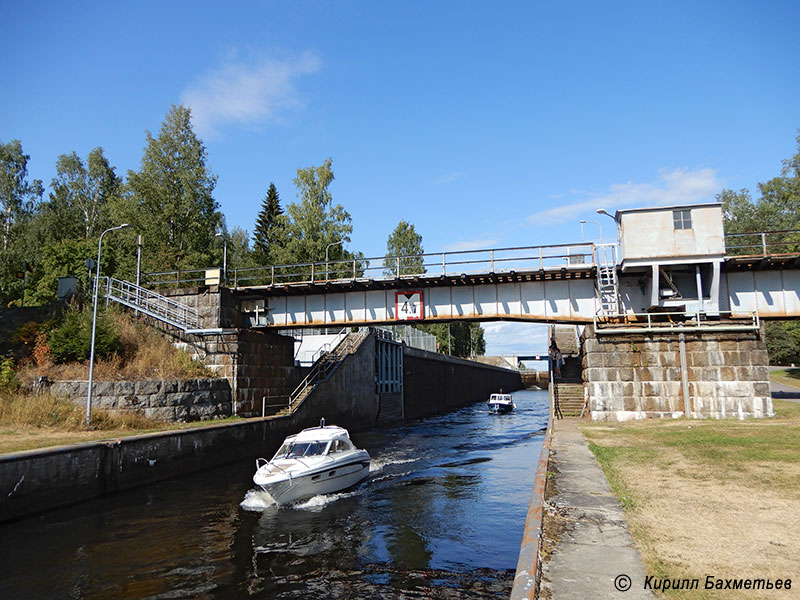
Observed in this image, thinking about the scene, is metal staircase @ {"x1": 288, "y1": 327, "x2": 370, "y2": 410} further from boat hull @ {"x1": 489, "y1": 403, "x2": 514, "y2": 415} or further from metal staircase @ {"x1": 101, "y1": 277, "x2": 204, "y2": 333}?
boat hull @ {"x1": 489, "y1": 403, "x2": 514, "y2": 415}

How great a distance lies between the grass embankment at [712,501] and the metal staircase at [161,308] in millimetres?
25015

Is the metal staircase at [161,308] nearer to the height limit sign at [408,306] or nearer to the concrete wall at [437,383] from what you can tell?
the height limit sign at [408,306]

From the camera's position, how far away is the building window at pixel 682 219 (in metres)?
27.6

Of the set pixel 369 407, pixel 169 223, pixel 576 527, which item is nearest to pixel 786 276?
pixel 576 527

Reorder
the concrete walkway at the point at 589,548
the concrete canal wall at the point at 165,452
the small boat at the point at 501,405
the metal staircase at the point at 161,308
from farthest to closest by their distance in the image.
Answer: the small boat at the point at 501,405 < the metal staircase at the point at 161,308 < the concrete canal wall at the point at 165,452 < the concrete walkway at the point at 589,548

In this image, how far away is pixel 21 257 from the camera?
55.6m

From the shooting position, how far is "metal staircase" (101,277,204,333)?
33250 millimetres

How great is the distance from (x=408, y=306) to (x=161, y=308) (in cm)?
1608

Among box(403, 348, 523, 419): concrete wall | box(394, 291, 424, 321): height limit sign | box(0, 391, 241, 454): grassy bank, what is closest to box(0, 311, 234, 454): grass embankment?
box(0, 391, 241, 454): grassy bank

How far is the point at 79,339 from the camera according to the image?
91.5 ft

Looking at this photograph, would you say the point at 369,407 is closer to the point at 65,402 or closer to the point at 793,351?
the point at 65,402

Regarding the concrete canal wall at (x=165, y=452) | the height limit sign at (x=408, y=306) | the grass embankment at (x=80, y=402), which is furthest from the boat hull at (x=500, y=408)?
the grass embankment at (x=80, y=402)

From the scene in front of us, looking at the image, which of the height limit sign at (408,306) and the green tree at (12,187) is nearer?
the height limit sign at (408,306)

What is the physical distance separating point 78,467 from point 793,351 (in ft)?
269
